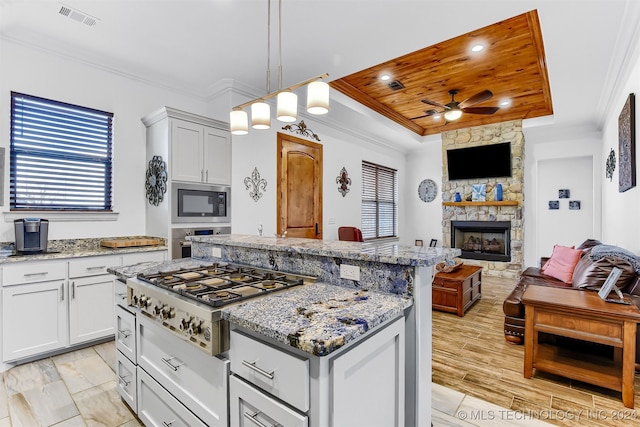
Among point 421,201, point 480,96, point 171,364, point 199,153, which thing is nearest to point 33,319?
point 171,364

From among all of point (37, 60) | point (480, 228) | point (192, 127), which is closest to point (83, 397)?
point (192, 127)

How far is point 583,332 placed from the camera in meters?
2.13

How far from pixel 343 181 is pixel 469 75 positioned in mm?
2606

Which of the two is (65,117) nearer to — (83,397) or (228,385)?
(83,397)

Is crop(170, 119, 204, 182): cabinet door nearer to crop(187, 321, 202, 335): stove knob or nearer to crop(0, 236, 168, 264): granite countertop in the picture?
crop(0, 236, 168, 264): granite countertop

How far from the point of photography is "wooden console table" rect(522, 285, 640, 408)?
203 centimetres

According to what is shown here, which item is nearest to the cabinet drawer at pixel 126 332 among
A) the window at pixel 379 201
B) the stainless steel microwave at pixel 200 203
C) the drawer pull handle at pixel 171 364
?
the drawer pull handle at pixel 171 364

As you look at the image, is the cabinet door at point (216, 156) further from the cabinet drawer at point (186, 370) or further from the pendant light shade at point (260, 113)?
the cabinet drawer at point (186, 370)

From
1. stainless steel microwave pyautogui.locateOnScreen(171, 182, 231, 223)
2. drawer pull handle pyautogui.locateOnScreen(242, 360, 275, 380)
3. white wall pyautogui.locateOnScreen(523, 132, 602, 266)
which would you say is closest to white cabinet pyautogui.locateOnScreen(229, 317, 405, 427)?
drawer pull handle pyautogui.locateOnScreen(242, 360, 275, 380)

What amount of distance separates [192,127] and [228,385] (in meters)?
3.04

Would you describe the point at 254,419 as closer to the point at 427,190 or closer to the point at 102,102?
the point at 102,102

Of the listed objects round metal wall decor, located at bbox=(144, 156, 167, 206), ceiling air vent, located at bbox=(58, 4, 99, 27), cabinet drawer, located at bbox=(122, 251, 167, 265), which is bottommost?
cabinet drawer, located at bbox=(122, 251, 167, 265)

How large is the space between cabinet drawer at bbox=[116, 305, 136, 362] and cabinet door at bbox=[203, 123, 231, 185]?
1.98 m

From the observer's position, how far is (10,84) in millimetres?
2906
